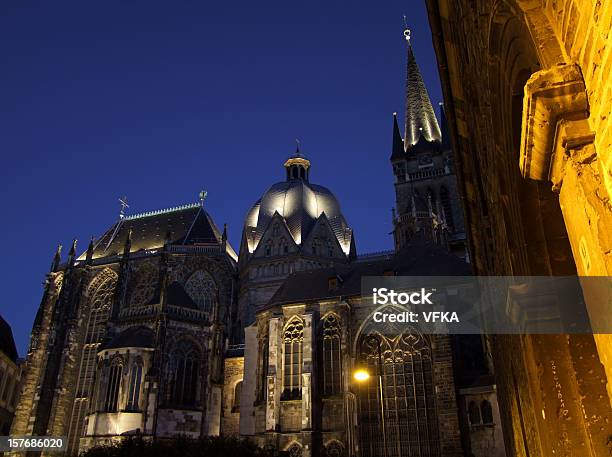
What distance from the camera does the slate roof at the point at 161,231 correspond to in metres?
41.7

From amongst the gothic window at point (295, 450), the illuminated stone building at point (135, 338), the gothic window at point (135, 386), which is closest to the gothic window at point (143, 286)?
the illuminated stone building at point (135, 338)

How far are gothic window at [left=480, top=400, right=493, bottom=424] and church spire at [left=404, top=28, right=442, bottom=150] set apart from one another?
1241 inches

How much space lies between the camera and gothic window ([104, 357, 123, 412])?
28.5 m

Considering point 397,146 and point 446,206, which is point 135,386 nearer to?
point 446,206

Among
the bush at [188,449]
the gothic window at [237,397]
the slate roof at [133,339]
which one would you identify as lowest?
the bush at [188,449]

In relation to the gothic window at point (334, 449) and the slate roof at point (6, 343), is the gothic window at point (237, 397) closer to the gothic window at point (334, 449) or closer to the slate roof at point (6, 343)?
the gothic window at point (334, 449)

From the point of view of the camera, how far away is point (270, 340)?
25.4m

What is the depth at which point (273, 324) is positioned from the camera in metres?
25.7

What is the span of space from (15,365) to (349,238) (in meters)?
30.8

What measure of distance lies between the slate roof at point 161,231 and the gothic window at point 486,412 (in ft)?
82.9

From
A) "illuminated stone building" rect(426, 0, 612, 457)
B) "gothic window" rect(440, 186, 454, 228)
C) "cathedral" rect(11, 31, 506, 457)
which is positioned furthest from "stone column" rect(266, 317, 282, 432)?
"gothic window" rect(440, 186, 454, 228)

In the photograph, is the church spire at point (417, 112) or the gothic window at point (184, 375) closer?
the gothic window at point (184, 375)

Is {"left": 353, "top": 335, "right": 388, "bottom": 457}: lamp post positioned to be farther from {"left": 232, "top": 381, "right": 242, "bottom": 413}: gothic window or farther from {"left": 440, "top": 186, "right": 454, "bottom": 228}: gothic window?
{"left": 440, "top": 186, "right": 454, "bottom": 228}: gothic window

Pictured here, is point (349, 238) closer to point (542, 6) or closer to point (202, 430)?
point (202, 430)
